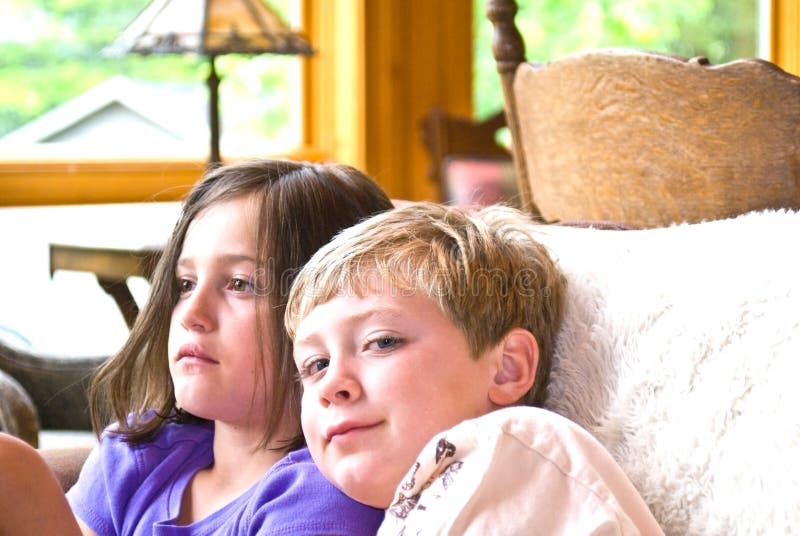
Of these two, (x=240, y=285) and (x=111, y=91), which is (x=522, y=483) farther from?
(x=111, y=91)

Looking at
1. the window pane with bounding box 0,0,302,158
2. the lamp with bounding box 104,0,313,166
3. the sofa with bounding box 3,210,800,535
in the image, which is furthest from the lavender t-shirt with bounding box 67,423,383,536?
the window pane with bounding box 0,0,302,158

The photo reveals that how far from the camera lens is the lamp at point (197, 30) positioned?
2.47 m

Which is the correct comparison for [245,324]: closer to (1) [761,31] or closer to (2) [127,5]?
(2) [127,5]

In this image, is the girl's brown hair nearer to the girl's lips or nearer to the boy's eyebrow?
the girl's lips

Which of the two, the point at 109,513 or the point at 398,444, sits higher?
the point at 398,444

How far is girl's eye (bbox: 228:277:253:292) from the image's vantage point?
3.90 ft

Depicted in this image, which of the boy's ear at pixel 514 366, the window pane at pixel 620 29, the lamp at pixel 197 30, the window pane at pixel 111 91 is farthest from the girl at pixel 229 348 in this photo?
the window pane at pixel 620 29

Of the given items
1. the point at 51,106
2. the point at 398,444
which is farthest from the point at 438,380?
the point at 51,106

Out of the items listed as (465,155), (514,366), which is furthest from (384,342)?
(465,155)

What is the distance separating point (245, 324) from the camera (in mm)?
Answer: 1178

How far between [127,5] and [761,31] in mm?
3211

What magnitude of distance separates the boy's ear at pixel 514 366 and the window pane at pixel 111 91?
2.57m

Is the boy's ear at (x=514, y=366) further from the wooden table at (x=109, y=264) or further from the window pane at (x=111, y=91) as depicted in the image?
the window pane at (x=111, y=91)

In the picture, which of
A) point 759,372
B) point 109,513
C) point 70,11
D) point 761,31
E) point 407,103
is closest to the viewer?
point 759,372
